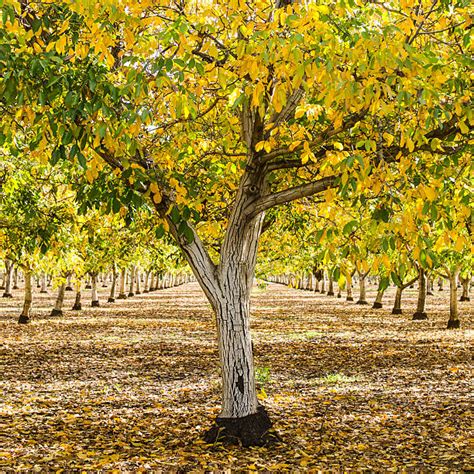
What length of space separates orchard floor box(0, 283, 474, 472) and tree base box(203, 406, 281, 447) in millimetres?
159

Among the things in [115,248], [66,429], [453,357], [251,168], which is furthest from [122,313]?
[251,168]

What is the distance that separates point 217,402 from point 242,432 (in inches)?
107

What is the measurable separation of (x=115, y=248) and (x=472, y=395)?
20.2 meters

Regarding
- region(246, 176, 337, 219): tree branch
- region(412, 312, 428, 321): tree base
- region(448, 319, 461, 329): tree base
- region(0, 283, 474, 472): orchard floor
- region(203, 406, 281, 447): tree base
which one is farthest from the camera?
region(412, 312, 428, 321): tree base

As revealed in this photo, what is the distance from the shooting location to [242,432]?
7562 millimetres

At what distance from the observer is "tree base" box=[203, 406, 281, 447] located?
7551mm

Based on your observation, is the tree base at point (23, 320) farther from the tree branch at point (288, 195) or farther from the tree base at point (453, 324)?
the tree branch at point (288, 195)

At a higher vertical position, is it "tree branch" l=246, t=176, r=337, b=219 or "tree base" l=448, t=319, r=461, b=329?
"tree branch" l=246, t=176, r=337, b=219

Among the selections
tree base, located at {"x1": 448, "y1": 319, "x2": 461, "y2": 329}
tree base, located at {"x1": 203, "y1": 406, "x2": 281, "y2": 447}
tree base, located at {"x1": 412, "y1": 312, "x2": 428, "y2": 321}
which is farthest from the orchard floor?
tree base, located at {"x1": 412, "y1": 312, "x2": 428, "y2": 321}

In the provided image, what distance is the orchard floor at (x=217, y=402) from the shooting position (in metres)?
7.18

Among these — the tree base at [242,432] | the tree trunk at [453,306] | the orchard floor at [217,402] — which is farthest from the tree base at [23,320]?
the tree base at [242,432]

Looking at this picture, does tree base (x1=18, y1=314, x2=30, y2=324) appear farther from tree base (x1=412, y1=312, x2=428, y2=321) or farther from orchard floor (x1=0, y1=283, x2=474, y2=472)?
tree base (x1=412, y1=312, x2=428, y2=321)

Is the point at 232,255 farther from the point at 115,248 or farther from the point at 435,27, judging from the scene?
the point at 115,248

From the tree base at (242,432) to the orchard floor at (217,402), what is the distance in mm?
159
